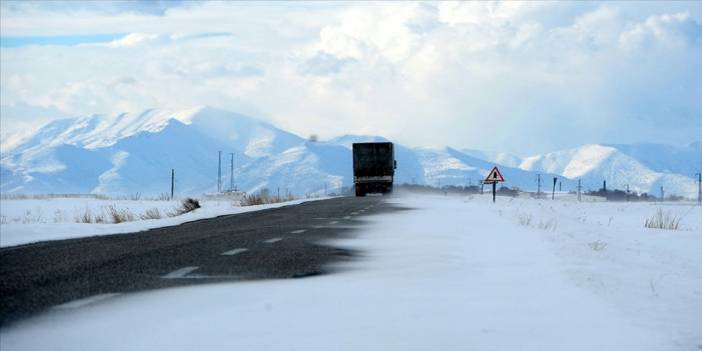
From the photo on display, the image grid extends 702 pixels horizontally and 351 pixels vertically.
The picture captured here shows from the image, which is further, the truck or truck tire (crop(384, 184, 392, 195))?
truck tire (crop(384, 184, 392, 195))

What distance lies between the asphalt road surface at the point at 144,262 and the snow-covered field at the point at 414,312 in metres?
0.54

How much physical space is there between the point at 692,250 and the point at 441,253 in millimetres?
6439

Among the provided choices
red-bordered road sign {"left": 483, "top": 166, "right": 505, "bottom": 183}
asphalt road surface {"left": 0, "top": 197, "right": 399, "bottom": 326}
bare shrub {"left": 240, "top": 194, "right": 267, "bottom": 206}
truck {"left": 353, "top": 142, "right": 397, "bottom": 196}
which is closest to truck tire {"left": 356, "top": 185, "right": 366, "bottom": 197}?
truck {"left": 353, "top": 142, "right": 397, "bottom": 196}

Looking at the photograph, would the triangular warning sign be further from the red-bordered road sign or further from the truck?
the truck

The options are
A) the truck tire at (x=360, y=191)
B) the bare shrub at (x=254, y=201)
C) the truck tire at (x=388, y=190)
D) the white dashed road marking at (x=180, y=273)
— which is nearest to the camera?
the white dashed road marking at (x=180, y=273)

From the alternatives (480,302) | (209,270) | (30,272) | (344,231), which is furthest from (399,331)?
(344,231)

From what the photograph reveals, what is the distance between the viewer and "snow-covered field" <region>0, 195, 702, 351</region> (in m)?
5.50

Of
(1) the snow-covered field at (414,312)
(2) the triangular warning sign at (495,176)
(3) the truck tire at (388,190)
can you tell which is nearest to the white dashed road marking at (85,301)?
(1) the snow-covered field at (414,312)

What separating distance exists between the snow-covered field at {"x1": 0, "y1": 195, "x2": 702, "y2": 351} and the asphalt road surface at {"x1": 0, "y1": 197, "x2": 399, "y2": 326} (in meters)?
0.54

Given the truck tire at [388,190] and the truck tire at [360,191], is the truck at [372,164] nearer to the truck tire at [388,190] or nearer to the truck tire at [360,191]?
the truck tire at [360,191]

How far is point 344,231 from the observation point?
17.3 meters

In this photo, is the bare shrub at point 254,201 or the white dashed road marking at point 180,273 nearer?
the white dashed road marking at point 180,273

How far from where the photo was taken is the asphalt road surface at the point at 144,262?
8031 mm

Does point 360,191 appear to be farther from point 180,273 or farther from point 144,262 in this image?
point 180,273
